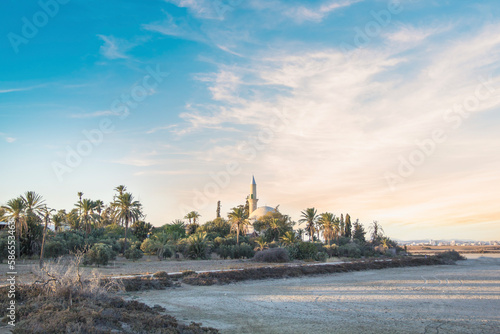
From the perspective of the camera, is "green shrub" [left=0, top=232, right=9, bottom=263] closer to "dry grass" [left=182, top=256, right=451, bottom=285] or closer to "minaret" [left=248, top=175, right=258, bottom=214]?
"dry grass" [left=182, top=256, right=451, bottom=285]

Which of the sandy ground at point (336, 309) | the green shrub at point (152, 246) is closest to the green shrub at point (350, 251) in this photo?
the green shrub at point (152, 246)

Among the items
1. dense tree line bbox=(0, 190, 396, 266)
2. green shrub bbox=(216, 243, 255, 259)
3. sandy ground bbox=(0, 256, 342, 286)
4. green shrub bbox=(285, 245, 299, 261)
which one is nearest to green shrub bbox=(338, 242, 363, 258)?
dense tree line bbox=(0, 190, 396, 266)

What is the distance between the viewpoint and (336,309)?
1369 cm

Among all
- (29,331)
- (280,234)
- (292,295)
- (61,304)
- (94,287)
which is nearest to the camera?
(29,331)

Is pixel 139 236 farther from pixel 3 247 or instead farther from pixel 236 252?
pixel 3 247

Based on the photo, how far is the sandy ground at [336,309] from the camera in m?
10.8

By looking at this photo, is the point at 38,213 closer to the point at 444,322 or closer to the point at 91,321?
the point at 91,321

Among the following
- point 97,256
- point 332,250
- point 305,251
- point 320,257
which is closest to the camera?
point 97,256

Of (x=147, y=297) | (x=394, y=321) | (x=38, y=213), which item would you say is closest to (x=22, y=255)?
(x=38, y=213)

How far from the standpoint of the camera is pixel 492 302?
15.7 metres

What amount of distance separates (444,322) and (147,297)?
11871 mm

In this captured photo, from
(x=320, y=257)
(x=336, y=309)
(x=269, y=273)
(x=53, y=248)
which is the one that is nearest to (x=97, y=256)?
(x=53, y=248)

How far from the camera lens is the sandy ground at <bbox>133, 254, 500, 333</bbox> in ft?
35.6

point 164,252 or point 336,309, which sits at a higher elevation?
point 164,252
